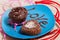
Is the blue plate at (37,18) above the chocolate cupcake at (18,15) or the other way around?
the other way around

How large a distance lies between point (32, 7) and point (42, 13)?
0.07 meters

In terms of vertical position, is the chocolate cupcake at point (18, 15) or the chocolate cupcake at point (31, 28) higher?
the chocolate cupcake at point (18, 15)

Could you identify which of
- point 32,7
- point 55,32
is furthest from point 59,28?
point 32,7

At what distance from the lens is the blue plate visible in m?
0.78

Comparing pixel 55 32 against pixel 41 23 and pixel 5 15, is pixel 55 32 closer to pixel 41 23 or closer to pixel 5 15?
pixel 41 23

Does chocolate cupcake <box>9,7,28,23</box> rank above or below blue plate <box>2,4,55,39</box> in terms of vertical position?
above

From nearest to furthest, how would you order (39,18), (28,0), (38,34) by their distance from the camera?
(38,34) < (39,18) < (28,0)

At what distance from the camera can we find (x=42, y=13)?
90 cm

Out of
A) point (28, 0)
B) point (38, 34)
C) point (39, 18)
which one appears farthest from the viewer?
point (28, 0)

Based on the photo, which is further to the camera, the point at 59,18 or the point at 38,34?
the point at 59,18

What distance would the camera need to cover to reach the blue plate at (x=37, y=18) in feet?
2.56

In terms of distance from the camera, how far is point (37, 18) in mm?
871

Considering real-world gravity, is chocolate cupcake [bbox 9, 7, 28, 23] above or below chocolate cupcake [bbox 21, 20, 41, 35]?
above

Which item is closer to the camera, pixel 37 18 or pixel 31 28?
pixel 31 28
